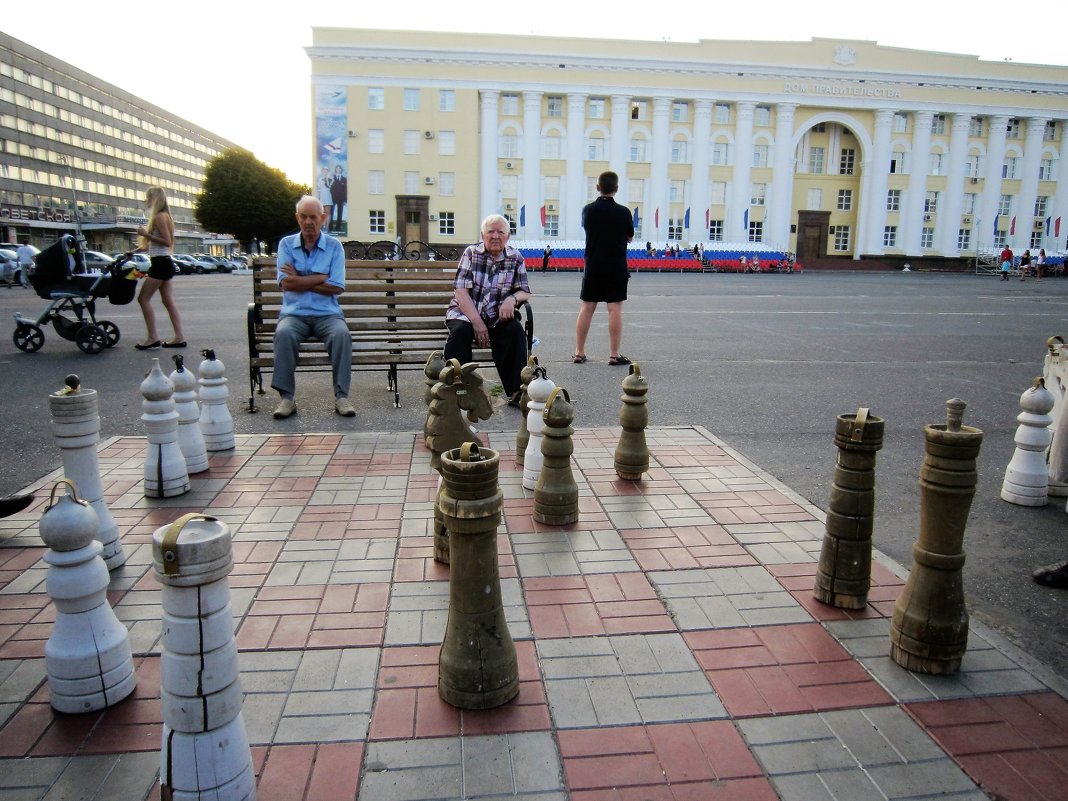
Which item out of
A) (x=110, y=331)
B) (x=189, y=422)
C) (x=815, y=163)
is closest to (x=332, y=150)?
(x=815, y=163)

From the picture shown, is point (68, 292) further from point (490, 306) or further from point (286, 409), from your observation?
point (490, 306)

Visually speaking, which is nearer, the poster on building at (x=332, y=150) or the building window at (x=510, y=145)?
the poster on building at (x=332, y=150)

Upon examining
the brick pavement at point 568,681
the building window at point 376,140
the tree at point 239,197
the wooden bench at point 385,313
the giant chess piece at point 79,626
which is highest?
the building window at point 376,140

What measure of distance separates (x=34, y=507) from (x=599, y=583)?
328 cm

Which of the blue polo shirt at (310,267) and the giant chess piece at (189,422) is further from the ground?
the blue polo shirt at (310,267)

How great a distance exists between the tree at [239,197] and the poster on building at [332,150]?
427 inches

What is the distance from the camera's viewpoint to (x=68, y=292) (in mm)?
9734

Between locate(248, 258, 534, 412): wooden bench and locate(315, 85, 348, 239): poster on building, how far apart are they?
172 feet

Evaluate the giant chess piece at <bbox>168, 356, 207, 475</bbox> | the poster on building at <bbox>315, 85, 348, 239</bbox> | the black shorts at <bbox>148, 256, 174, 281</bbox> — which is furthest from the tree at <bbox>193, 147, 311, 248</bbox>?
the giant chess piece at <bbox>168, 356, 207, 475</bbox>

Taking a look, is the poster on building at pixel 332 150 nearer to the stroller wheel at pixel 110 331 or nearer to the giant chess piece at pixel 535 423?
the stroller wheel at pixel 110 331

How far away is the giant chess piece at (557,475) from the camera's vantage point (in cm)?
398

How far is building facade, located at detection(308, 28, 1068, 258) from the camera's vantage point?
58.0 metres

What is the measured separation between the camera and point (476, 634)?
2490mm

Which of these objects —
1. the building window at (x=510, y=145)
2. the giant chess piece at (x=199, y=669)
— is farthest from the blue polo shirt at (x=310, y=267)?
the building window at (x=510, y=145)
